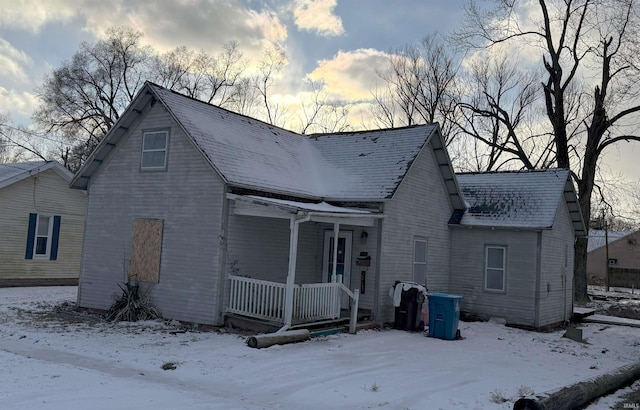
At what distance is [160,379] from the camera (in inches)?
314

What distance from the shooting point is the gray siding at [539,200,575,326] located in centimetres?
1691

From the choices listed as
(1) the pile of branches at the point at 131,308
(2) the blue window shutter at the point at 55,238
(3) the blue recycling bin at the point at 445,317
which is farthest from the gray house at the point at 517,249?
(2) the blue window shutter at the point at 55,238

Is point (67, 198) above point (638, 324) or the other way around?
above

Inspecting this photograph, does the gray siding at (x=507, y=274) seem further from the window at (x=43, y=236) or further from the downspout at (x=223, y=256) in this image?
the window at (x=43, y=236)

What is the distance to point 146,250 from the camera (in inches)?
551

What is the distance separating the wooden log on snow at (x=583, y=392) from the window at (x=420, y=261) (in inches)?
282

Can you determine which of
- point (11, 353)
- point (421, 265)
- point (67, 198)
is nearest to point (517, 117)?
point (421, 265)

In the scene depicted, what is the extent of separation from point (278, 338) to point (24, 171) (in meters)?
14.7

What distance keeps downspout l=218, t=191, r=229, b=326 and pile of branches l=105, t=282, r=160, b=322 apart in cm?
191

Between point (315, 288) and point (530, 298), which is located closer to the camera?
point (315, 288)

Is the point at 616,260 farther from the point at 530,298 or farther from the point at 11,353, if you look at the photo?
the point at 11,353

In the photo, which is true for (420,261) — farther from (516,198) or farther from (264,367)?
(264,367)

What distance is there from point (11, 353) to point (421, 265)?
36.7 ft

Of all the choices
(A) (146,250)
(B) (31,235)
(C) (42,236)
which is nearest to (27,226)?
(B) (31,235)
